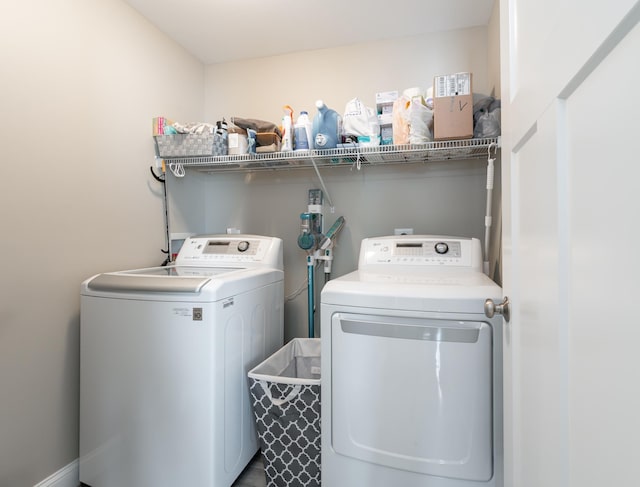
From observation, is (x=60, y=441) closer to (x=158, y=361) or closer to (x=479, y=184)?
(x=158, y=361)

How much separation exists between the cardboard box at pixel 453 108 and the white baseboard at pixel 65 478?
2.31m

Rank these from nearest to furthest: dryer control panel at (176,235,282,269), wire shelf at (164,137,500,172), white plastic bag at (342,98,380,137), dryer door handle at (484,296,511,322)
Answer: dryer door handle at (484,296,511,322) → wire shelf at (164,137,500,172) → white plastic bag at (342,98,380,137) → dryer control panel at (176,235,282,269)

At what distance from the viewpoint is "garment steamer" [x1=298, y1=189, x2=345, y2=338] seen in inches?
83.5

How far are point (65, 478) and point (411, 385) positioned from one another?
161 cm

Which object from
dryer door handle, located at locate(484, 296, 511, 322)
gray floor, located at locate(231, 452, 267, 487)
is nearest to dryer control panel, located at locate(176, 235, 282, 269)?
gray floor, located at locate(231, 452, 267, 487)

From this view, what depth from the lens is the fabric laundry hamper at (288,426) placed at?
4.78 ft

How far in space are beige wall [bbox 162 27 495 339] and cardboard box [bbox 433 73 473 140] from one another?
0.42 meters

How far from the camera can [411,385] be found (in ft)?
3.84

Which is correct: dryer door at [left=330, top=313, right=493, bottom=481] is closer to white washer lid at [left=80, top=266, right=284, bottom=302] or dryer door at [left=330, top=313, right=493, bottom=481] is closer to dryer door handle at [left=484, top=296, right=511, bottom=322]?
dryer door handle at [left=484, top=296, right=511, bottom=322]

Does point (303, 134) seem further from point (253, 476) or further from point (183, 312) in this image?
point (253, 476)

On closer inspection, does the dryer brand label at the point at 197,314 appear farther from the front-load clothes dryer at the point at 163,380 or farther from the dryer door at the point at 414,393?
the dryer door at the point at 414,393

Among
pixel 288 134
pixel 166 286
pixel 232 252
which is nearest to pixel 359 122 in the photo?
pixel 288 134

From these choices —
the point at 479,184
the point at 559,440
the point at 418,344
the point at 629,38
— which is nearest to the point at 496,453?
the point at 418,344

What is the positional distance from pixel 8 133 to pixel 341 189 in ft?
5.46
